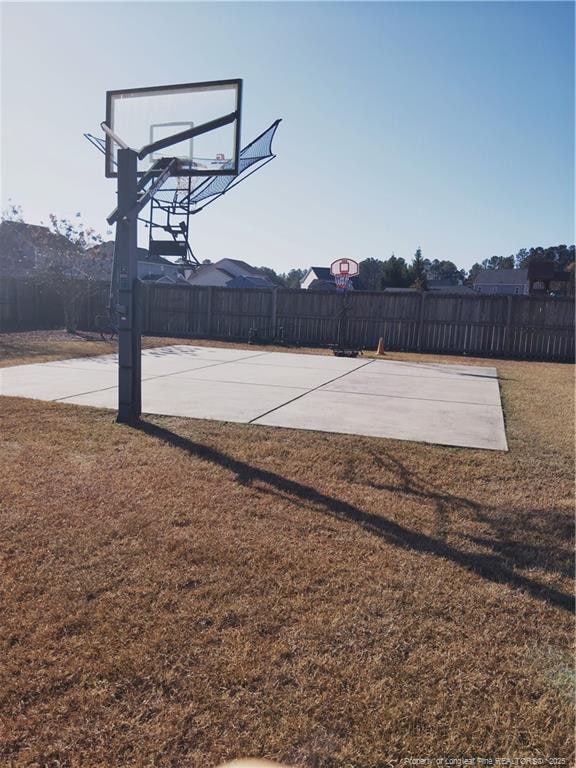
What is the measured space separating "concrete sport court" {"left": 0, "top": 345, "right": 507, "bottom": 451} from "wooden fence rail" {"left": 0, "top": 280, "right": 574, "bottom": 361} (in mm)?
5179

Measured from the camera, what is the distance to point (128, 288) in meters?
6.23

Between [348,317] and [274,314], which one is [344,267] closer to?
[348,317]

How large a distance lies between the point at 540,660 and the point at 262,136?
9.98 metres

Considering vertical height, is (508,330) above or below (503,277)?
below

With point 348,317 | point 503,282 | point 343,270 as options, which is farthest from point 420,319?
point 503,282

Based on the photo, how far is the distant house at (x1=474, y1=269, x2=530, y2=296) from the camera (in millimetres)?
59750

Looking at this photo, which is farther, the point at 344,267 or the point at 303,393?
the point at 344,267

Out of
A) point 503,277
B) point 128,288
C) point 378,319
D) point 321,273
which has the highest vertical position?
point 503,277

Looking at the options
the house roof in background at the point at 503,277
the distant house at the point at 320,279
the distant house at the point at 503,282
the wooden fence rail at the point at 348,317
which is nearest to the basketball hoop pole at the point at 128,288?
the wooden fence rail at the point at 348,317

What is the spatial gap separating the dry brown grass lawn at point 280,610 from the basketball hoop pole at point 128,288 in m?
1.33

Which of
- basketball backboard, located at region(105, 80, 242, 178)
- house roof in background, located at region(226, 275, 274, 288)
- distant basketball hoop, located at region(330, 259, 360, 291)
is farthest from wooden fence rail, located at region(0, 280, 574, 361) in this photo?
house roof in background, located at region(226, 275, 274, 288)

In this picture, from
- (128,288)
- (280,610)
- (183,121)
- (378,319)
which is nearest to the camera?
(280,610)

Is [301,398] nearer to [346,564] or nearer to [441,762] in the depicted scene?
[346,564]

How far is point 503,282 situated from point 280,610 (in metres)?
64.5
